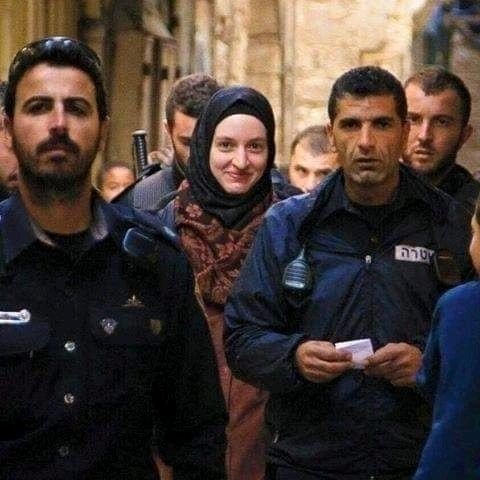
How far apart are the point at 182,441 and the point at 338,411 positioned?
3.47ft

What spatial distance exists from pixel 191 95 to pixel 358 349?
2212 mm

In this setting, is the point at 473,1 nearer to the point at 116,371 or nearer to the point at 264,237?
the point at 264,237

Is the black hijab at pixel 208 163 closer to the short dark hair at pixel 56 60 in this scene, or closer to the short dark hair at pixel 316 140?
the short dark hair at pixel 316 140

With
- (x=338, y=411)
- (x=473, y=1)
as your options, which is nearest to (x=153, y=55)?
(x=473, y=1)

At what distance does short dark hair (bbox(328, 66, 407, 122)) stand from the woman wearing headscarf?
774 millimetres

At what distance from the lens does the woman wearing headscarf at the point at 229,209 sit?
5457mm

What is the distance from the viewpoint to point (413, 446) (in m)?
4.61

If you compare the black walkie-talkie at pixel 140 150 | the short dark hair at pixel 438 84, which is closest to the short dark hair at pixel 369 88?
Answer: the short dark hair at pixel 438 84

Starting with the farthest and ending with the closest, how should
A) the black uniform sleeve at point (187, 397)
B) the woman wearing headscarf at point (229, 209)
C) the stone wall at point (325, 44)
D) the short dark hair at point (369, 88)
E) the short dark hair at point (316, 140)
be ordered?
the stone wall at point (325, 44)
the short dark hair at point (316, 140)
the woman wearing headscarf at point (229, 209)
the short dark hair at point (369, 88)
the black uniform sleeve at point (187, 397)

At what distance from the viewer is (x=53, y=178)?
3428 mm

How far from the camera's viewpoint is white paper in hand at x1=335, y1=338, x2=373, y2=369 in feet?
14.9

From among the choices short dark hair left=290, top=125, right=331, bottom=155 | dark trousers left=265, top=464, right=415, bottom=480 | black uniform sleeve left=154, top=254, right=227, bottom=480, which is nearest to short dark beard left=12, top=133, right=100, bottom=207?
black uniform sleeve left=154, top=254, right=227, bottom=480

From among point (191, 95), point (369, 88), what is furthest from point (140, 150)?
point (369, 88)

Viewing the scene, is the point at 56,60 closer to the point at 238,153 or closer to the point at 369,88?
the point at 369,88
